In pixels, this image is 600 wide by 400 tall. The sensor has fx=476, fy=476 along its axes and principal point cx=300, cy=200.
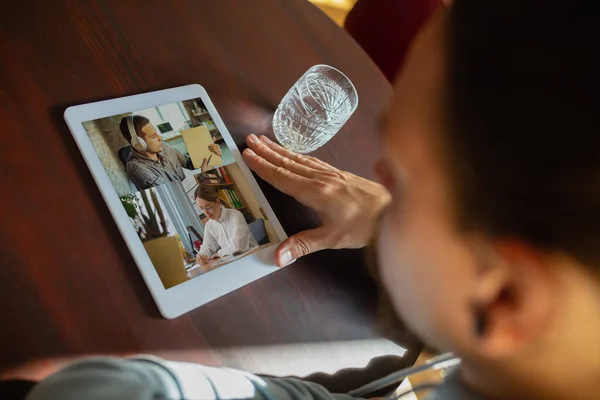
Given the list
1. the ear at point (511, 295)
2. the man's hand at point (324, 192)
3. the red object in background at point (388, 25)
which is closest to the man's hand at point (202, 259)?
the man's hand at point (324, 192)

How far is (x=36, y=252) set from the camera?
1.68 ft

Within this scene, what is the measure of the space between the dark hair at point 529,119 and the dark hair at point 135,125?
44 cm

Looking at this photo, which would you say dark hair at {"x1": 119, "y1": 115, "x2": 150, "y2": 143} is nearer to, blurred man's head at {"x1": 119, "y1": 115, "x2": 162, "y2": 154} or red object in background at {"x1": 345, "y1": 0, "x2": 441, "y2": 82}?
blurred man's head at {"x1": 119, "y1": 115, "x2": 162, "y2": 154}

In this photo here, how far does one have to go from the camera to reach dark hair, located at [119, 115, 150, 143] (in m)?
0.63

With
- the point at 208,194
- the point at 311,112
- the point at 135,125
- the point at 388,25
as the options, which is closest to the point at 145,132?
the point at 135,125

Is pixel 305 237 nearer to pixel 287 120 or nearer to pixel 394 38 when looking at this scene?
pixel 287 120

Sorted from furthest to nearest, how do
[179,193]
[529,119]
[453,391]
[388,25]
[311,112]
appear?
[388,25]
[311,112]
[179,193]
[453,391]
[529,119]

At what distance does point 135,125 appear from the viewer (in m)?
0.64

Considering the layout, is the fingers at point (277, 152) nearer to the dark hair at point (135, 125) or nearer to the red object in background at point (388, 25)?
the dark hair at point (135, 125)

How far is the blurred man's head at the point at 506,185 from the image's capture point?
0.27 metres

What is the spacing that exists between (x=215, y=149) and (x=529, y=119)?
486 mm

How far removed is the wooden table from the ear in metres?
0.28

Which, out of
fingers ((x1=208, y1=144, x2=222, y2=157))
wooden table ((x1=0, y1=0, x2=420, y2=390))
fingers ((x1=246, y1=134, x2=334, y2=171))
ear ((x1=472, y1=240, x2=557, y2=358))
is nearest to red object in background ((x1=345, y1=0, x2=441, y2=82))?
wooden table ((x1=0, y1=0, x2=420, y2=390))

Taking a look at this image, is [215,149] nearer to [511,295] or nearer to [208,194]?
[208,194]
